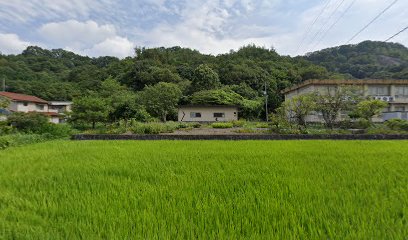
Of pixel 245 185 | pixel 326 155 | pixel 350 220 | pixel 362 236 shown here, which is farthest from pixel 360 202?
pixel 326 155

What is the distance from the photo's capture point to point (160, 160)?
6.19 metres

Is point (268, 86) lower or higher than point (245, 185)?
higher

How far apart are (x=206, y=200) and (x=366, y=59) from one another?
53663mm

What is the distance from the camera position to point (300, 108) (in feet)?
51.8

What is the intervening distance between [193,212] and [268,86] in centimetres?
3673

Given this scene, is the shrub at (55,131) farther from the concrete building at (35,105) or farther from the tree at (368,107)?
the tree at (368,107)

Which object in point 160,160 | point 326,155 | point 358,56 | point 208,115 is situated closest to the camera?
point 160,160

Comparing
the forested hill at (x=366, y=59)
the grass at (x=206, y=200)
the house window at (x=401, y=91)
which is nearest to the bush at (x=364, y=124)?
the grass at (x=206, y=200)

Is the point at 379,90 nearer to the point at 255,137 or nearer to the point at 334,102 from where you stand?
the point at 334,102

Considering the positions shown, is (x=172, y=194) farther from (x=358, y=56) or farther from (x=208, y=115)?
(x=358, y=56)

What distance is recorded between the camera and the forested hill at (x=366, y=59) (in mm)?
41125

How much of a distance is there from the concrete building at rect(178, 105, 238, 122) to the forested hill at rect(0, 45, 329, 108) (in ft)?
14.6

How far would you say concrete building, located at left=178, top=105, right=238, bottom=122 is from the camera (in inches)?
1016

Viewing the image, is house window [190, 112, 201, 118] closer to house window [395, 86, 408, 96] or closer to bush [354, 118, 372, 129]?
bush [354, 118, 372, 129]
